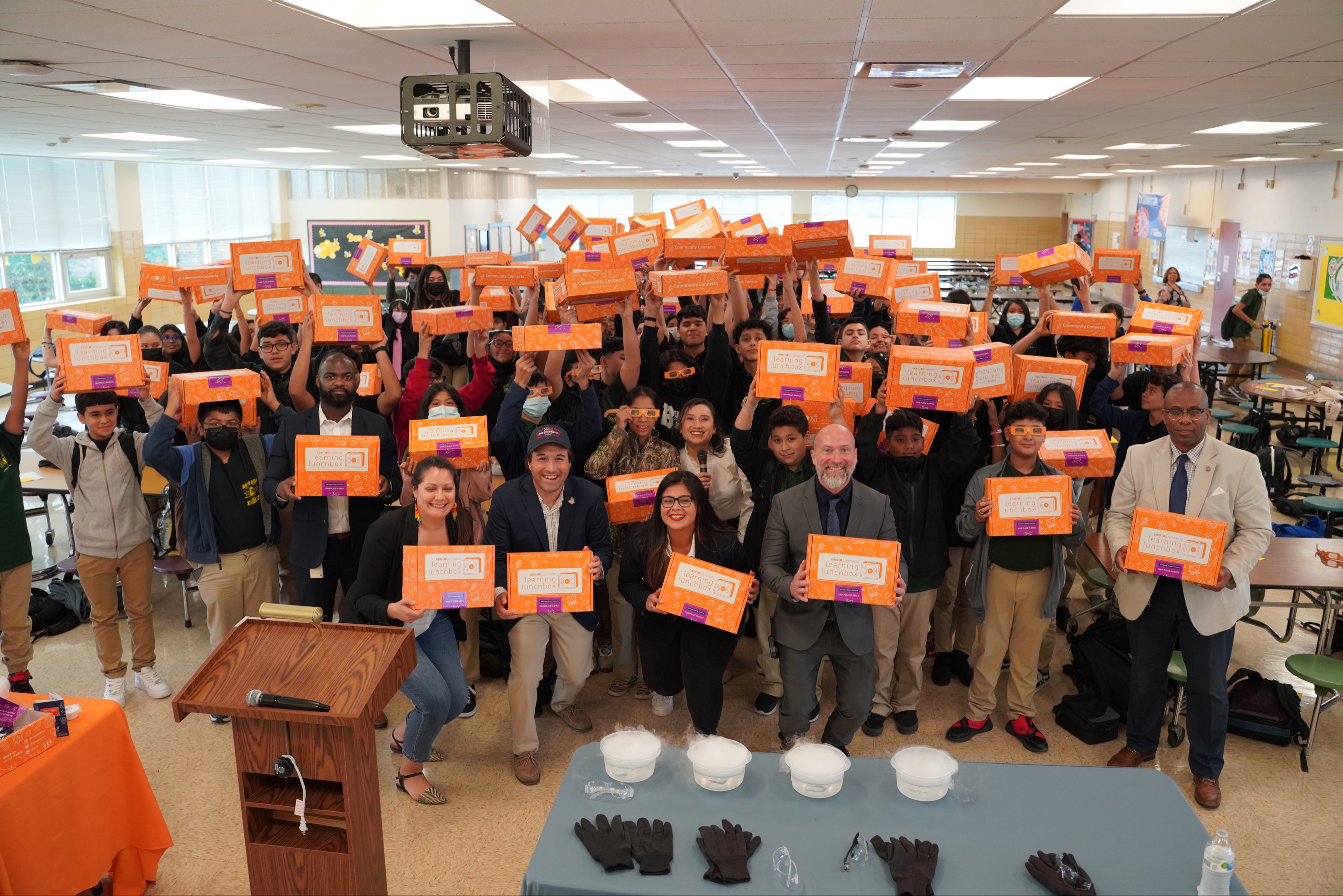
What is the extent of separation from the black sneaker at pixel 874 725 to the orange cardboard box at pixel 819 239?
2.44 m

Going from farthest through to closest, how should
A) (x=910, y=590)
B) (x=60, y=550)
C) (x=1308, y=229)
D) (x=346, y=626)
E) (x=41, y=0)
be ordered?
(x=1308, y=229)
(x=60, y=550)
(x=910, y=590)
(x=41, y=0)
(x=346, y=626)

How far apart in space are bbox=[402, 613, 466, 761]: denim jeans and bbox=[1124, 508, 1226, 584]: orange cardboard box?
2770 millimetres

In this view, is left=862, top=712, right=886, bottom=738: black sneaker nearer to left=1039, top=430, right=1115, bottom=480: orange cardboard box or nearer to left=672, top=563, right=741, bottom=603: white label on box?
left=672, top=563, right=741, bottom=603: white label on box

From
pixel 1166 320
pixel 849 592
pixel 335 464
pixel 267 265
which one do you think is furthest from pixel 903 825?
pixel 267 265

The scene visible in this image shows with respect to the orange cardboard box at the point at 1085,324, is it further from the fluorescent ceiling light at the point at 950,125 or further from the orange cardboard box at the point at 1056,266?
the fluorescent ceiling light at the point at 950,125

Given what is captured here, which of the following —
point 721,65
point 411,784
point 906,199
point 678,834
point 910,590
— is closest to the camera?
point 678,834

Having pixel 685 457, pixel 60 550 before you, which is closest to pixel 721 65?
pixel 685 457

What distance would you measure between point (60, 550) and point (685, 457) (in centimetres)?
498

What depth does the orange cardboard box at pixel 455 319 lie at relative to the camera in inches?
193

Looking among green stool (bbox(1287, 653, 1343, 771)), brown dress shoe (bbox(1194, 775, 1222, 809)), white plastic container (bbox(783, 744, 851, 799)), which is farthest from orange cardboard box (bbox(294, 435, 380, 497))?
green stool (bbox(1287, 653, 1343, 771))

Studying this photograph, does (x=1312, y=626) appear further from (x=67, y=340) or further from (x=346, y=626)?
(x=67, y=340)

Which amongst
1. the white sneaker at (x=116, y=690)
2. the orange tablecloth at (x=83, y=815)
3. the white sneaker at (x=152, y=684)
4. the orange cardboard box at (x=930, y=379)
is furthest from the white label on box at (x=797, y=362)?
the white sneaker at (x=116, y=690)

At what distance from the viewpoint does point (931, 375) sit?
12.8ft

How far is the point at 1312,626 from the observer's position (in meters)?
5.19
